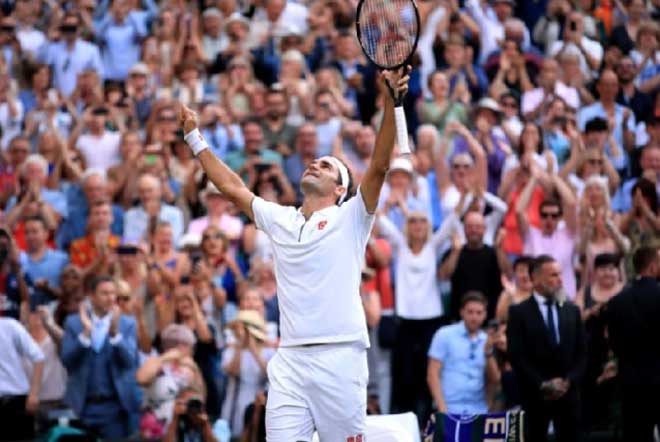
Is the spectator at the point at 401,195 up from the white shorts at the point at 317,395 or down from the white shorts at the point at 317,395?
up

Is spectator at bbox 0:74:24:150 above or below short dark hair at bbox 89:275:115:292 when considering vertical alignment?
above

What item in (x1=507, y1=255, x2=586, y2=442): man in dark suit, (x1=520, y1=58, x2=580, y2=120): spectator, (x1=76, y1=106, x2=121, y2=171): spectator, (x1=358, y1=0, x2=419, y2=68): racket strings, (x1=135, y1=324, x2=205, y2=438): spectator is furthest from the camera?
(x1=520, y1=58, x2=580, y2=120): spectator

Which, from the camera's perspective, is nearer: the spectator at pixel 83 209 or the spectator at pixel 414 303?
the spectator at pixel 414 303

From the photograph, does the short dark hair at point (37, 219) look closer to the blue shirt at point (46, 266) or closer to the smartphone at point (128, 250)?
the blue shirt at point (46, 266)

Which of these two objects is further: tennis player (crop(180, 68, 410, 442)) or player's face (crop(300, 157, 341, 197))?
player's face (crop(300, 157, 341, 197))

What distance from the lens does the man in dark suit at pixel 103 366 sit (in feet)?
45.0

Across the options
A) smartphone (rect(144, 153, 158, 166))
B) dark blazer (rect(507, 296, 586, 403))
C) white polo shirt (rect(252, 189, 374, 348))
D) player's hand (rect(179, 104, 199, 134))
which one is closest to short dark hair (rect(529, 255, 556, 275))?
dark blazer (rect(507, 296, 586, 403))

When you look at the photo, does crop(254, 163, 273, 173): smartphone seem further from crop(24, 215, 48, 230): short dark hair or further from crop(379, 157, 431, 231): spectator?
crop(24, 215, 48, 230): short dark hair

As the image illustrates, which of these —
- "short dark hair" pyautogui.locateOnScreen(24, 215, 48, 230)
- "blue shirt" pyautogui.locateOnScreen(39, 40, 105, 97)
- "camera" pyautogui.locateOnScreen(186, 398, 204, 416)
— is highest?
"blue shirt" pyautogui.locateOnScreen(39, 40, 105, 97)

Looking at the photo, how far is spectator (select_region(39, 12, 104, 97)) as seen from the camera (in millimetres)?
19078


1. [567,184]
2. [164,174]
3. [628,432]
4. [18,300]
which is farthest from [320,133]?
[628,432]

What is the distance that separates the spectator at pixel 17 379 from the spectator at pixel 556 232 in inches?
182

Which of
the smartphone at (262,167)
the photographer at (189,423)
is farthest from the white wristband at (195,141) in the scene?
the smartphone at (262,167)

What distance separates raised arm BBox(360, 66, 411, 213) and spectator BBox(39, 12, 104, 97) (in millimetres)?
11003
